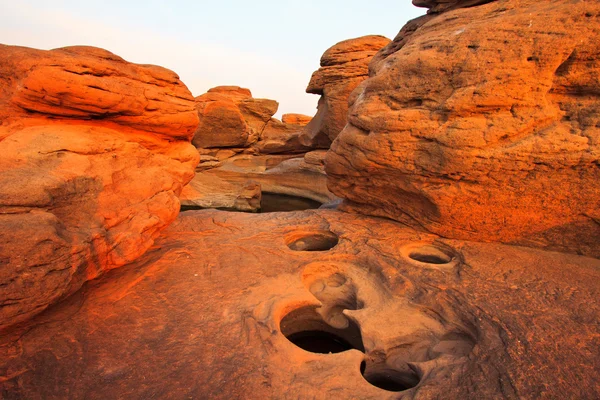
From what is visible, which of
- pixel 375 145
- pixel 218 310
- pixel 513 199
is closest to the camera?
pixel 218 310

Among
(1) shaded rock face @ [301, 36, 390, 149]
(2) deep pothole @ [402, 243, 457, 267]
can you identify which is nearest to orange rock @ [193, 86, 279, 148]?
(1) shaded rock face @ [301, 36, 390, 149]

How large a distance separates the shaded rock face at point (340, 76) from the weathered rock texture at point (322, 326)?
6846mm

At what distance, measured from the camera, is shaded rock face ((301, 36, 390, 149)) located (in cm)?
1027

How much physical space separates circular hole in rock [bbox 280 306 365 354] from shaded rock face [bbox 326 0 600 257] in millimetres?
2008

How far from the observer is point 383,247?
457cm

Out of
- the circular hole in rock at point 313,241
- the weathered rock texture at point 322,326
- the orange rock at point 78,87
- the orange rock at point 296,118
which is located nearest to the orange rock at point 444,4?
the weathered rock texture at point 322,326

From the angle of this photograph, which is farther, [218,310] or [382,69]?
[382,69]

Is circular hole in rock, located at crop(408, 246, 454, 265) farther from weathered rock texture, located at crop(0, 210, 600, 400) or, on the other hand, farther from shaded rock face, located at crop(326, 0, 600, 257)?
shaded rock face, located at crop(326, 0, 600, 257)

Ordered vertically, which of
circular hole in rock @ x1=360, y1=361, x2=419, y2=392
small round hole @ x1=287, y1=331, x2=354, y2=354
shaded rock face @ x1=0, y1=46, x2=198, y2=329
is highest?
shaded rock face @ x1=0, y1=46, x2=198, y2=329

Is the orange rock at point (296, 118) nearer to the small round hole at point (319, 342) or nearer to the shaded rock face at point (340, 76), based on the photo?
the shaded rock face at point (340, 76)

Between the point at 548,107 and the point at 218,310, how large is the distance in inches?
172

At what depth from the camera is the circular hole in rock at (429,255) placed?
453cm

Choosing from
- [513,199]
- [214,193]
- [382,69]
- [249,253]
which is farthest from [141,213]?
[214,193]

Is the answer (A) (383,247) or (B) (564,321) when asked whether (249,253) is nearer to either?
(A) (383,247)
